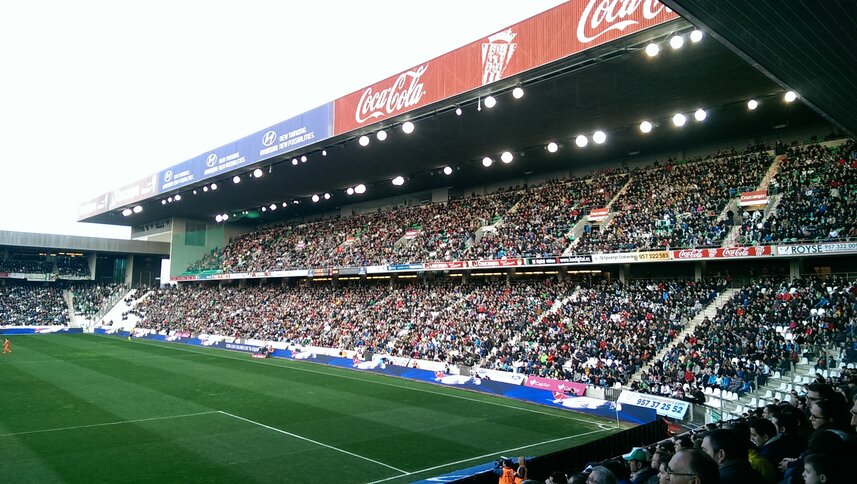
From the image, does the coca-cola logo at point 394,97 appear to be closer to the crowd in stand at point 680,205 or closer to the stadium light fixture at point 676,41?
the stadium light fixture at point 676,41

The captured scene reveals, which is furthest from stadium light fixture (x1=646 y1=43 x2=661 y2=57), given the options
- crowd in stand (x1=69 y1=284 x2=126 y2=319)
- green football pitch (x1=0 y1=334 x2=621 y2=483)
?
crowd in stand (x1=69 y1=284 x2=126 y2=319)

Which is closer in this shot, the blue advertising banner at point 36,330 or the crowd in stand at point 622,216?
the crowd in stand at point 622,216

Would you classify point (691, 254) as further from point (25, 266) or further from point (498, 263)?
point (25, 266)

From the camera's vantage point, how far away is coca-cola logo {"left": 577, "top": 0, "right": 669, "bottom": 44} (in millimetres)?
16453

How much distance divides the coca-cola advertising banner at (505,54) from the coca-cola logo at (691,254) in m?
10.1

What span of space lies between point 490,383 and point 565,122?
39.9 feet

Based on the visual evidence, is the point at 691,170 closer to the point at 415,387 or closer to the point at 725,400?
the point at 725,400

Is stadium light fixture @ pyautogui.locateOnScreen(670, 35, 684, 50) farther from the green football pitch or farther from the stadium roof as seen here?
the green football pitch

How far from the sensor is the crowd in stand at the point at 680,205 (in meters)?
24.4

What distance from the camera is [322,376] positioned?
88.8ft

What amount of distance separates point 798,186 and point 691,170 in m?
5.45

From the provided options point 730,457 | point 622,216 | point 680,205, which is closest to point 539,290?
point 622,216

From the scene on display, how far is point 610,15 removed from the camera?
17.5m

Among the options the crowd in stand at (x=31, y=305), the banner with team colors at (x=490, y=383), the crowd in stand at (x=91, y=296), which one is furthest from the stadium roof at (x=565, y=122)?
the crowd in stand at (x=31, y=305)
